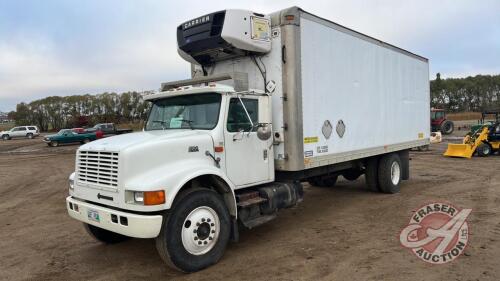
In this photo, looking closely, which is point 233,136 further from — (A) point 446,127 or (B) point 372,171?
(A) point 446,127

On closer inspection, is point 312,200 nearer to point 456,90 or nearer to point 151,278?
point 151,278

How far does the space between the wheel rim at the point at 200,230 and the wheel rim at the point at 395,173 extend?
6.12 m

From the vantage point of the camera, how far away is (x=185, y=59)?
23.3 feet

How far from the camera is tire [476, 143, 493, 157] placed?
58.3ft

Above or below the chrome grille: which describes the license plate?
below

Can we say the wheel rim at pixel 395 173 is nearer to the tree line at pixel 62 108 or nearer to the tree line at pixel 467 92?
the tree line at pixel 62 108

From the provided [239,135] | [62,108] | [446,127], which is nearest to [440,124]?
[446,127]

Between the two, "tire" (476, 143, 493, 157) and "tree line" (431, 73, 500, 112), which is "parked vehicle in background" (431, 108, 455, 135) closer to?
"tire" (476, 143, 493, 157)

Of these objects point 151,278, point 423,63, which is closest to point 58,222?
point 151,278

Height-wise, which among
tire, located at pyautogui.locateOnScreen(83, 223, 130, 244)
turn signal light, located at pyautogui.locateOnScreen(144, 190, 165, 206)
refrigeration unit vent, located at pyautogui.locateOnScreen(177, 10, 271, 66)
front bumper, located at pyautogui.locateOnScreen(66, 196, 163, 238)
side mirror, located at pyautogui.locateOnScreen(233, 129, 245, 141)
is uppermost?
refrigeration unit vent, located at pyautogui.locateOnScreen(177, 10, 271, 66)

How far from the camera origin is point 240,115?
5727 mm

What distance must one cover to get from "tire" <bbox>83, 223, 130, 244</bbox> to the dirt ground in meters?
0.13

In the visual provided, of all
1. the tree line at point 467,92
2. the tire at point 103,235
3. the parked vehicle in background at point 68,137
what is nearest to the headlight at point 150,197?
the tire at point 103,235

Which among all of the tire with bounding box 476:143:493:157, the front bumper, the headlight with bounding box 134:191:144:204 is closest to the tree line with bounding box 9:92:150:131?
the tire with bounding box 476:143:493:157
